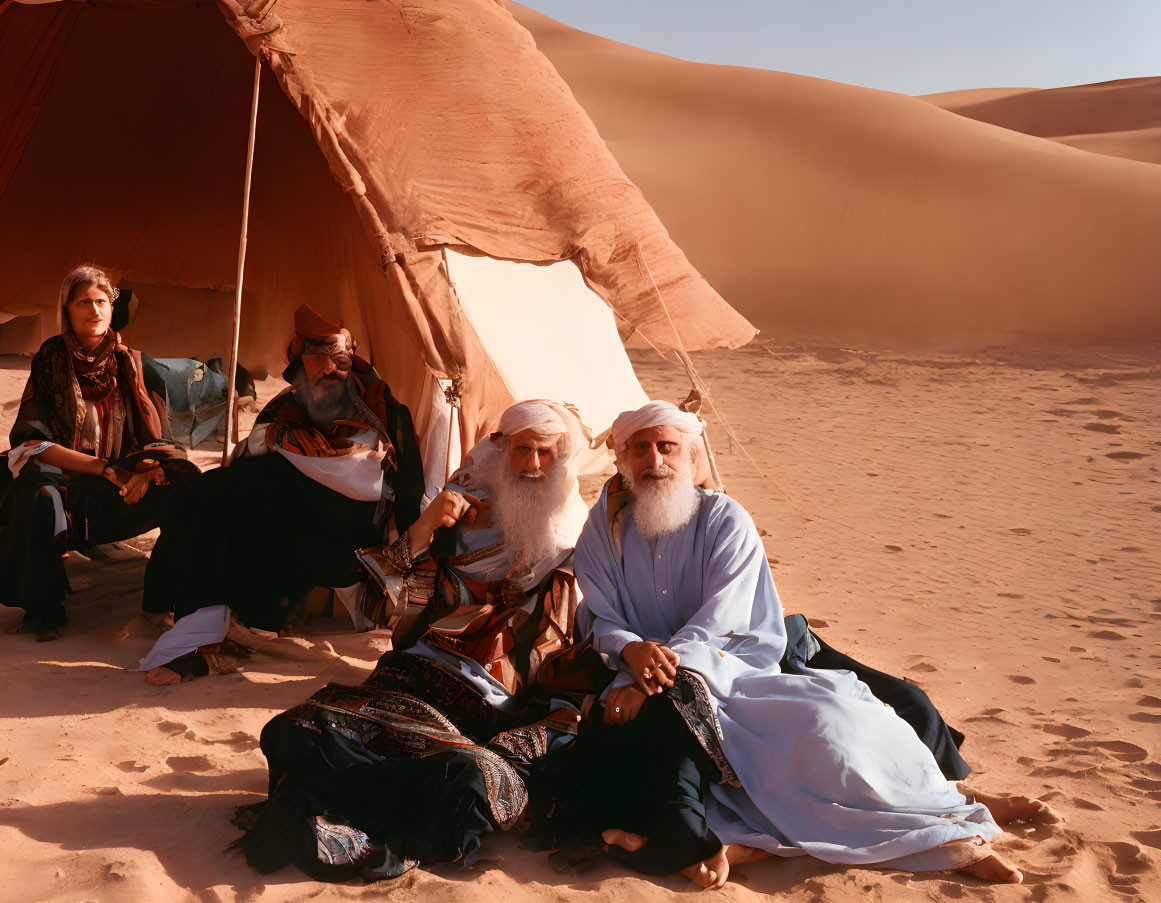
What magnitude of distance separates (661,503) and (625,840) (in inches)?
37.4

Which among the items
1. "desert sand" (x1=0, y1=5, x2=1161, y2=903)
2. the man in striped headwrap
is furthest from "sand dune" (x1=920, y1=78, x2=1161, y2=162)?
the man in striped headwrap

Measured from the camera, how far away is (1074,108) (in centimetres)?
4353

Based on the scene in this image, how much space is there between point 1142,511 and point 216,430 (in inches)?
258

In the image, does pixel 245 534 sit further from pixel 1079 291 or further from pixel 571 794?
pixel 1079 291

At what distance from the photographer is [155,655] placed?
380cm

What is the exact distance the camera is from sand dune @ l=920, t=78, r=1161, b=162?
41250 millimetres

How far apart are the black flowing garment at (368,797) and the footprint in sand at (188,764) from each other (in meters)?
0.41

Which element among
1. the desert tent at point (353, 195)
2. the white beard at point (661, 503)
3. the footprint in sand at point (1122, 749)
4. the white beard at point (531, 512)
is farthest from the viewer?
the desert tent at point (353, 195)

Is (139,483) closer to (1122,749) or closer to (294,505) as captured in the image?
(294,505)

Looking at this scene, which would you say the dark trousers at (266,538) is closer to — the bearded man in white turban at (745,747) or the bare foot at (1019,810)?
the bearded man in white turban at (745,747)

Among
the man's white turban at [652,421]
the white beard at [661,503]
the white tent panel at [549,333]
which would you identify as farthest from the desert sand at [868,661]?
the white tent panel at [549,333]

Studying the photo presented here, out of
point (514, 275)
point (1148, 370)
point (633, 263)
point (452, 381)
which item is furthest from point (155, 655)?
point (1148, 370)

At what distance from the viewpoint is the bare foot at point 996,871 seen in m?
2.62

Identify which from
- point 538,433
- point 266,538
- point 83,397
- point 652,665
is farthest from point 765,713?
point 83,397
